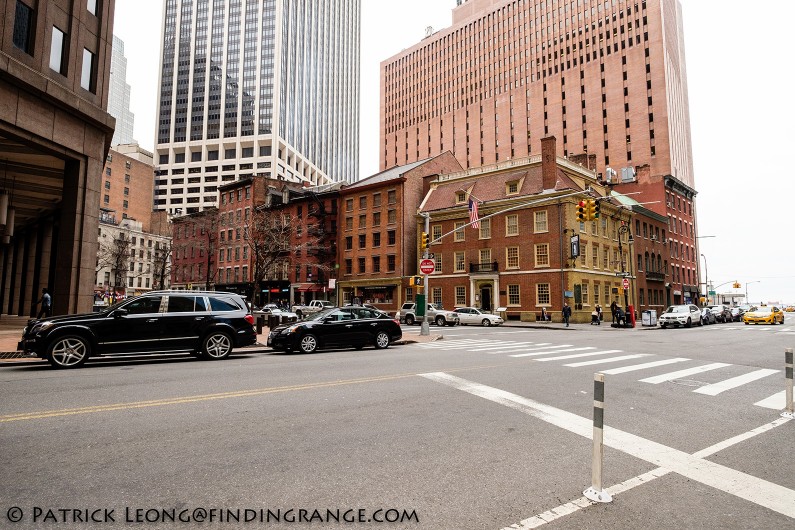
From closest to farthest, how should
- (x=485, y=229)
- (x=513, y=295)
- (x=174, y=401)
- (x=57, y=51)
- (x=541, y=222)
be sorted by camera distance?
(x=174, y=401) < (x=57, y=51) < (x=541, y=222) < (x=513, y=295) < (x=485, y=229)

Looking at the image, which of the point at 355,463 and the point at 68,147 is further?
the point at 68,147

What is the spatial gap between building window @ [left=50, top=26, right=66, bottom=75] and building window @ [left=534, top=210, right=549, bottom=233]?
34.0m

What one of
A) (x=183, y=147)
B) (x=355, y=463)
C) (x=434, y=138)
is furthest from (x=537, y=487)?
(x=183, y=147)

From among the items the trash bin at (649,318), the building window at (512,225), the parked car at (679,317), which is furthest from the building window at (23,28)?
the parked car at (679,317)

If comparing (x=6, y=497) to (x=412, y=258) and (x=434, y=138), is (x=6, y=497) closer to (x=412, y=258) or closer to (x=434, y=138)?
(x=412, y=258)

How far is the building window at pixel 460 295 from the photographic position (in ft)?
143

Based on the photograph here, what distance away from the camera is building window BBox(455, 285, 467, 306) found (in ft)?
143

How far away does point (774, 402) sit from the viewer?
727 centimetres

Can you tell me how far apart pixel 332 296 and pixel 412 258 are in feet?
36.5

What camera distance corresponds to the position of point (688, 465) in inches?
175

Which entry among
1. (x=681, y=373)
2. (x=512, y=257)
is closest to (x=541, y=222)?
(x=512, y=257)

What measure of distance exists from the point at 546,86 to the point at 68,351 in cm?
10145

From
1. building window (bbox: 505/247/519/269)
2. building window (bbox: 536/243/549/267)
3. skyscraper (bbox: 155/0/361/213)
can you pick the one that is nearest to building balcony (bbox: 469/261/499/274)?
building window (bbox: 505/247/519/269)

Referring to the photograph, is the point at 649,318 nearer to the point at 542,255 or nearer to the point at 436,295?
the point at 542,255
